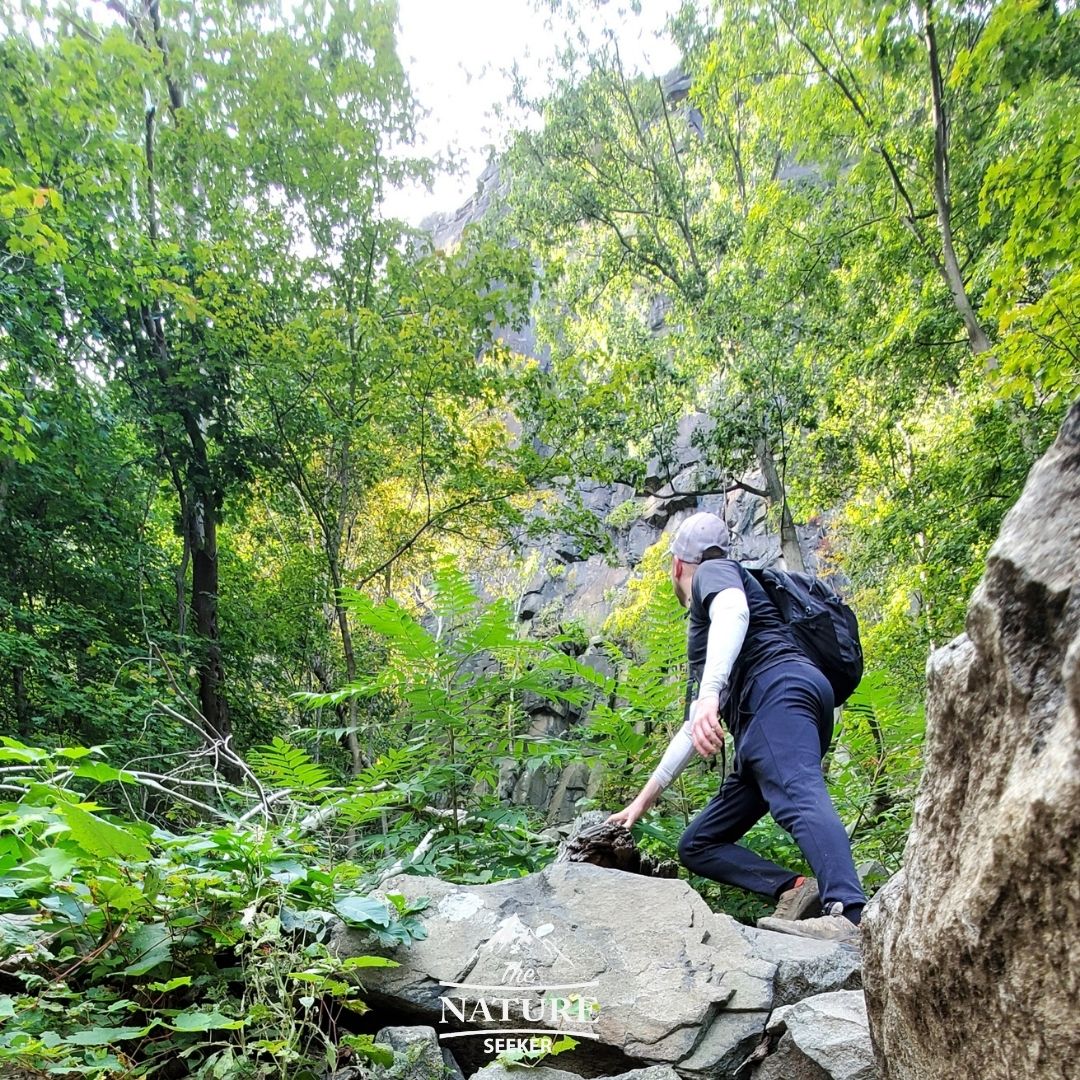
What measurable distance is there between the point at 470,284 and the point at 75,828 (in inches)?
292

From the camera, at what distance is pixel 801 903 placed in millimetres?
2506

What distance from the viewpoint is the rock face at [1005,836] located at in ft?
2.89

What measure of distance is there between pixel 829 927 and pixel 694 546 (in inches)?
55.4

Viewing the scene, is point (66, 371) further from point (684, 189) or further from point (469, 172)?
point (684, 189)

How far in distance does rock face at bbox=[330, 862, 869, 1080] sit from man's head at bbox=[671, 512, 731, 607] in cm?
122

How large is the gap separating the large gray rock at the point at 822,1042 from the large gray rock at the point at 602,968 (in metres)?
0.14

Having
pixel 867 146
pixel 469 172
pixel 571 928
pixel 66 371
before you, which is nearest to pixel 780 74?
pixel 867 146

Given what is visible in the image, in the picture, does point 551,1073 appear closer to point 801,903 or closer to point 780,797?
point 780,797

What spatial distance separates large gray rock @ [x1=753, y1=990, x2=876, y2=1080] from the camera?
4.73 feet

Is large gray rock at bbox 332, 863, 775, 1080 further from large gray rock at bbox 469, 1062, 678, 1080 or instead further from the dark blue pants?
the dark blue pants

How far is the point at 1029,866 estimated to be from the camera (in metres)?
0.91

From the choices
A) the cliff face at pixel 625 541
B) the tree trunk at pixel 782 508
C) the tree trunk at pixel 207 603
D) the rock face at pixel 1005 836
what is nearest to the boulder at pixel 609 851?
the rock face at pixel 1005 836

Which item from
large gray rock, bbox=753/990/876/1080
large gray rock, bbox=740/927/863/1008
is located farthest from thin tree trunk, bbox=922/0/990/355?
large gray rock, bbox=753/990/876/1080

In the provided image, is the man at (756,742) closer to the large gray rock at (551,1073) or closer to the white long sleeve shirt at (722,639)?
the white long sleeve shirt at (722,639)
